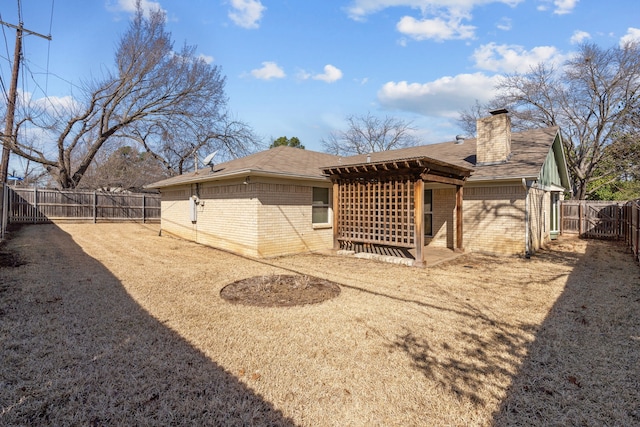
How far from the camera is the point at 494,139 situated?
11.2 meters

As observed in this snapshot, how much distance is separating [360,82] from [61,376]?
1891cm

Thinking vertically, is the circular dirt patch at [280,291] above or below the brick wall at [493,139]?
below

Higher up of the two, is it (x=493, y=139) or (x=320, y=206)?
(x=493, y=139)

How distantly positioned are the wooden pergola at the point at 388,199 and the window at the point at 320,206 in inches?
49.0

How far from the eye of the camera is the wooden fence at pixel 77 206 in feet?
59.9

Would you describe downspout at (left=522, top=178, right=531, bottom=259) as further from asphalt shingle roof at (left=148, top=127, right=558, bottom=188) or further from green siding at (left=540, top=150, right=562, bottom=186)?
green siding at (left=540, top=150, right=562, bottom=186)

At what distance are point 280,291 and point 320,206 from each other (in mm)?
5849

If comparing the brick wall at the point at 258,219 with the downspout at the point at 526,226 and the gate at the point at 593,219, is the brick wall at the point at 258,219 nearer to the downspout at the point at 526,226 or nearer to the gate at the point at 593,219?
the downspout at the point at 526,226

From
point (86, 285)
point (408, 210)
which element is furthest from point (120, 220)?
point (408, 210)

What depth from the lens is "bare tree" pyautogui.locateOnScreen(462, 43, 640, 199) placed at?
2131 cm

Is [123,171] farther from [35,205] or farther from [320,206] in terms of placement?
[320,206]

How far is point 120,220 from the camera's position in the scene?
21.6m

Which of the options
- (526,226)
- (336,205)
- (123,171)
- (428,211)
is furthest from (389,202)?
(123,171)

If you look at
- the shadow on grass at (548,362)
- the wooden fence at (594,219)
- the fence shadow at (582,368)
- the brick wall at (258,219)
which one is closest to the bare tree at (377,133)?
the wooden fence at (594,219)
